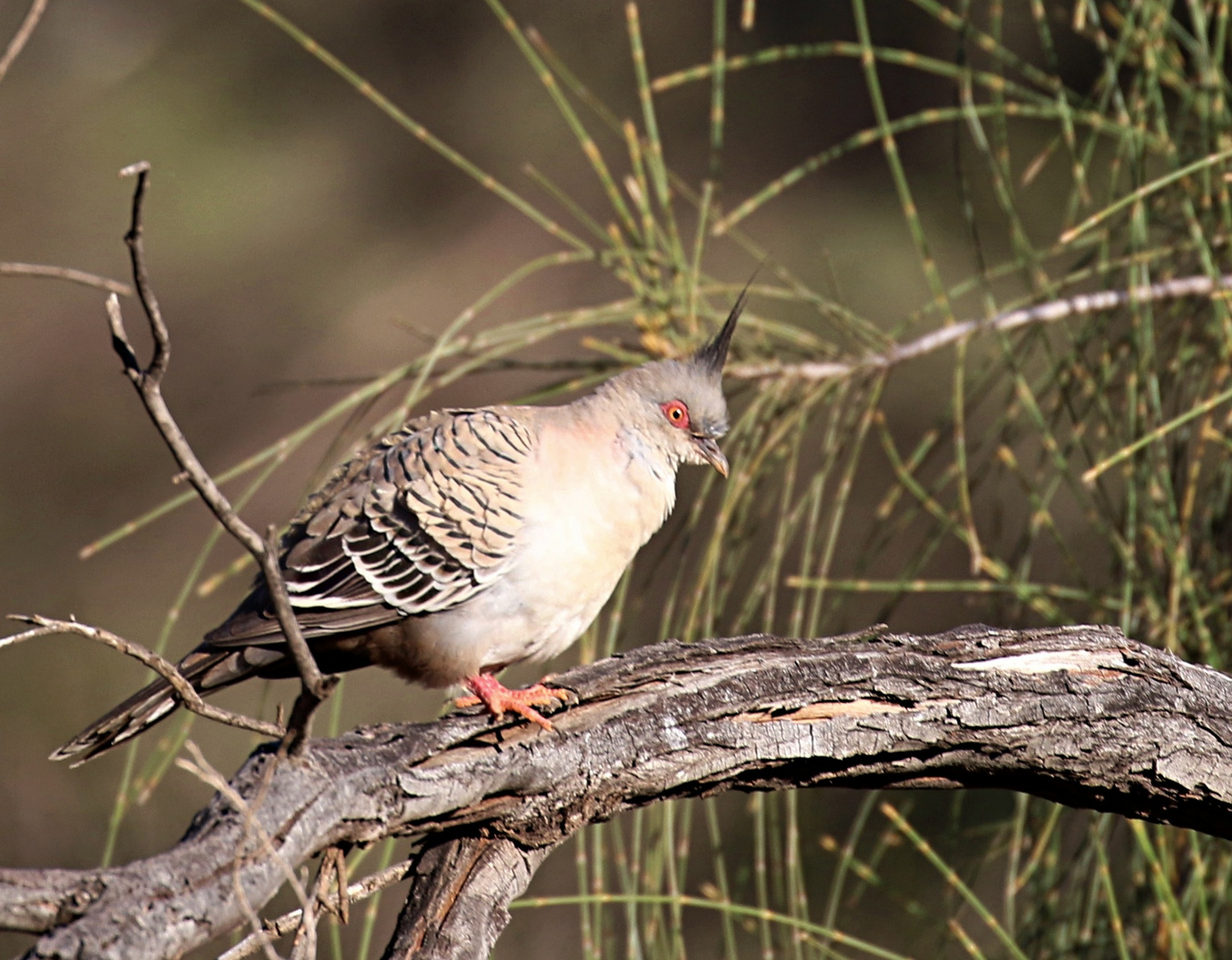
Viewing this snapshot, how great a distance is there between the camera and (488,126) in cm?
629

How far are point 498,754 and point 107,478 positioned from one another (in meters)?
5.98

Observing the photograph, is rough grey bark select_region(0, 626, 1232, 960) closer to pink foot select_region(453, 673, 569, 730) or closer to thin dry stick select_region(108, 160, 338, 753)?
pink foot select_region(453, 673, 569, 730)

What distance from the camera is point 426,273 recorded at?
6.39 m

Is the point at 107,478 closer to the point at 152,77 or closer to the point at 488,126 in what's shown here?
the point at 152,77

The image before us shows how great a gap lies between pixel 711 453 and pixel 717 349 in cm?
18

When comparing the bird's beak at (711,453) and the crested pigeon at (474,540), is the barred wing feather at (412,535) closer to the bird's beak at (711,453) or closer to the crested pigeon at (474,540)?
the crested pigeon at (474,540)

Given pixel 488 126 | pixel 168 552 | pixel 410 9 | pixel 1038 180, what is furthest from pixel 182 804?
pixel 1038 180

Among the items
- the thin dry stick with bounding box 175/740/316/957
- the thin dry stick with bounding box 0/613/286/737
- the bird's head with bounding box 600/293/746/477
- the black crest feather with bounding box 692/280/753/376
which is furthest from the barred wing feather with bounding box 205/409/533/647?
the thin dry stick with bounding box 0/613/286/737

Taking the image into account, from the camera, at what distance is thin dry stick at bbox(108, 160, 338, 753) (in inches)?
32.0

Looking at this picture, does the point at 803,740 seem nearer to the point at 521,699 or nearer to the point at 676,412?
the point at 521,699

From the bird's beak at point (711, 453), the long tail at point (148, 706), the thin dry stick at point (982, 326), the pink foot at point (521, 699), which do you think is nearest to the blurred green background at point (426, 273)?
the thin dry stick at point (982, 326)

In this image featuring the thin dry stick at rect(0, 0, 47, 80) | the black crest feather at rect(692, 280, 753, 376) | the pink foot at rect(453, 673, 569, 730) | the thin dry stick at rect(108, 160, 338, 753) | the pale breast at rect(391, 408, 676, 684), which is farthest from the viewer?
the black crest feather at rect(692, 280, 753, 376)

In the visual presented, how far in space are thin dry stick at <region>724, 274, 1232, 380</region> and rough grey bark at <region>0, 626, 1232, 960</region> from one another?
25.2 inches

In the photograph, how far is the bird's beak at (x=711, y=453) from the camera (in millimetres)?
2211
